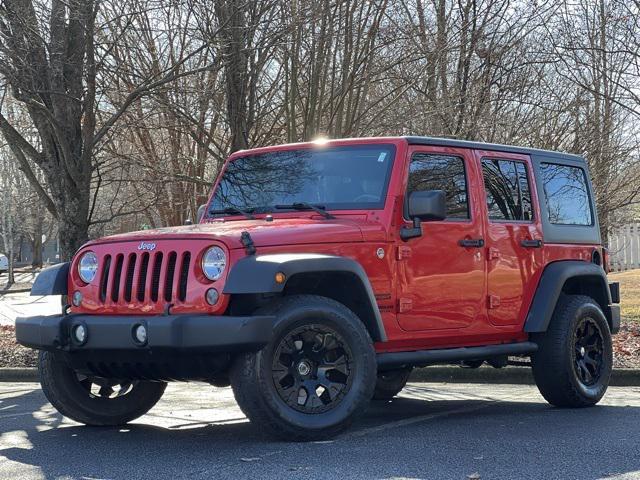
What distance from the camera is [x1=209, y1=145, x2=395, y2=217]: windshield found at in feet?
25.4

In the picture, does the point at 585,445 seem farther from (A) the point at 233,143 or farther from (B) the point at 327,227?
(A) the point at 233,143

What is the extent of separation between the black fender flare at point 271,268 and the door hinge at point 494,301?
1.73 m

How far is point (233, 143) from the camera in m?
13.1

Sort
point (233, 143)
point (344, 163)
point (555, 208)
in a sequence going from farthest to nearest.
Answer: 1. point (233, 143)
2. point (555, 208)
3. point (344, 163)

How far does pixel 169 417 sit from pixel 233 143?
5407 millimetres

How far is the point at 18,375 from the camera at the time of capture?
1166 cm

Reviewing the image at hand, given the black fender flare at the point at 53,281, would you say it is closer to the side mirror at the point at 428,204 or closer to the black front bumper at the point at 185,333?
the black front bumper at the point at 185,333

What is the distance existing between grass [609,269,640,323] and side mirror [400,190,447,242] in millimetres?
8173

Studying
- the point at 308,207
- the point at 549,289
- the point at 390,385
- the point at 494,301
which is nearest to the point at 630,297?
the point at 390,385

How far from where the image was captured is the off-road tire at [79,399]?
7.52m

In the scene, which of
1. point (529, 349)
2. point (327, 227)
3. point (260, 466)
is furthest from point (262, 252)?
point (529, 349)

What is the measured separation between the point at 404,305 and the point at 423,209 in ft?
2.24

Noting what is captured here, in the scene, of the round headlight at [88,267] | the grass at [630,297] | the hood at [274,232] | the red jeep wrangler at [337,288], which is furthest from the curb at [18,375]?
the grass at [630,297]

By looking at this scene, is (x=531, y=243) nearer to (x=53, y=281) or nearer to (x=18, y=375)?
(x=53, y=281)
